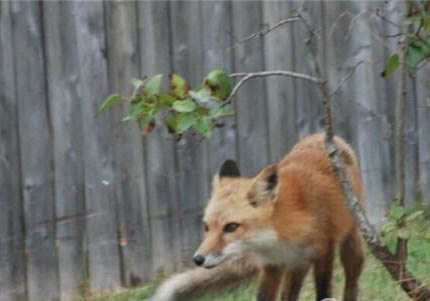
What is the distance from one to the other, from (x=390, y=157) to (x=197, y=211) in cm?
190

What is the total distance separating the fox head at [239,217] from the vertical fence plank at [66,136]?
179 cm

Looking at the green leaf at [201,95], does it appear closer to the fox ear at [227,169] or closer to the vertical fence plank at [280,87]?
the fox ear at [227,169]

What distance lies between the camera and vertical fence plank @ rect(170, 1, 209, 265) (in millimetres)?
8672

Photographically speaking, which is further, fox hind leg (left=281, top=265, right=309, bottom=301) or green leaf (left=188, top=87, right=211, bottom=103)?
fox hind leg (left=281, top=265, right=309, bottom=301)

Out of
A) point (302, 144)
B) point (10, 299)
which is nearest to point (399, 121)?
point (302, 144)

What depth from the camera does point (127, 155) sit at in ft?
28.0

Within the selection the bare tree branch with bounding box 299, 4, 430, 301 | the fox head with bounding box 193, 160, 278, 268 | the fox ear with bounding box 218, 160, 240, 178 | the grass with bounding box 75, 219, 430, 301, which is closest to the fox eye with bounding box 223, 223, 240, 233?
the fox head with bounding box 193, 160, 278, 268

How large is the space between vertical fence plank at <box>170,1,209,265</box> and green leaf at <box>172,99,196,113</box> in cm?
356

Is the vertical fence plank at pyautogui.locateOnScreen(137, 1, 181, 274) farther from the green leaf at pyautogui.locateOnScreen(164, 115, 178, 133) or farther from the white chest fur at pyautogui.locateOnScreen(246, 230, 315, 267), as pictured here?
the green leaf at pyautogui.locateOnScreen(164, 115, 178, 133)

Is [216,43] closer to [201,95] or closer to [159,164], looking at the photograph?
[159,164]

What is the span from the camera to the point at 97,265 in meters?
8.48

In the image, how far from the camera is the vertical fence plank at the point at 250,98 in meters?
8.90

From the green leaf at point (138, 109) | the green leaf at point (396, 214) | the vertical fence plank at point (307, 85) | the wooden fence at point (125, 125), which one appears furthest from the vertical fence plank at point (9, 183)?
the green leaf at point (396, 214)

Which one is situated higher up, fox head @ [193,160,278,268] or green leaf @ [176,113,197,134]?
green leaf @ [176,113,197,134]
